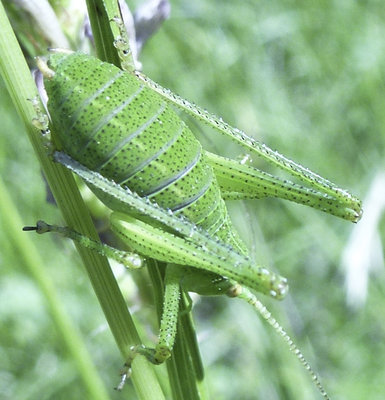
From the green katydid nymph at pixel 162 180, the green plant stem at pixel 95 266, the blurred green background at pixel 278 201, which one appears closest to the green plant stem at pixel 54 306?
the green katydid nymph at pixel 162 180

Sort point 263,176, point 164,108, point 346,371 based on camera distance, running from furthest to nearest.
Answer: point 346,371 → point 263,176 → point 164,108

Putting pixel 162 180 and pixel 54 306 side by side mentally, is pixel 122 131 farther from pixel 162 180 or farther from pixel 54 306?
pixel 54 306

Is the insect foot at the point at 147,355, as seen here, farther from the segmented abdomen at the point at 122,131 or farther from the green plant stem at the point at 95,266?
the segmented abdomen at the point at 122,131

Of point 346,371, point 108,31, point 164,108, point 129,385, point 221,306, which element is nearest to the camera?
point 108,31

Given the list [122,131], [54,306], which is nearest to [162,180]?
[122,131]

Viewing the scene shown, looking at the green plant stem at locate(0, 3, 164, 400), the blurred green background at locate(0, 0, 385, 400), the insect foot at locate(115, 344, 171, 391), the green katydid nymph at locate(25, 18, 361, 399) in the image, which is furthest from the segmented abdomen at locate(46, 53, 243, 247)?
the blurred green background at locate(0, 0, 385, 400)

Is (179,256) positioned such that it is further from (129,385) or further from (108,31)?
(129,385)

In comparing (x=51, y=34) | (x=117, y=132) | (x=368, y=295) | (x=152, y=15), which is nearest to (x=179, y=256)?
(x=117, y=132)
